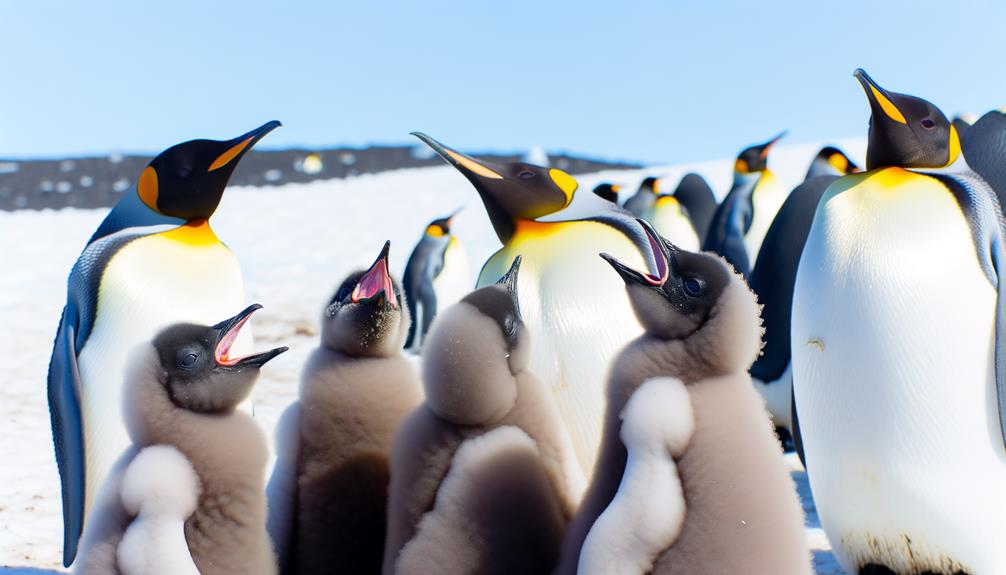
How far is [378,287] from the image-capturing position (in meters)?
2.56

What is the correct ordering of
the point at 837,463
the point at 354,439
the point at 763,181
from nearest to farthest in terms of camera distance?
the point at 354,439 → the point at 837,463 → the point at 763,181

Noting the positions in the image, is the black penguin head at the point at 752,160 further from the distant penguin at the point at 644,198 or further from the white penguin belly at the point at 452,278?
the white penguin belly at the point at 452,278

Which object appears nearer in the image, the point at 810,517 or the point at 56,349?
the point at 56,349

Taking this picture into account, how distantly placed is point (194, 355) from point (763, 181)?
27.5 ft

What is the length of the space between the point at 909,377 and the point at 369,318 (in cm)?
170

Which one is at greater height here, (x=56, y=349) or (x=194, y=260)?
(x=194, y=260)

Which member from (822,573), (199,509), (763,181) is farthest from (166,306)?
(763,181)

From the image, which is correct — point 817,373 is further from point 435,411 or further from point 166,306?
point 166,306

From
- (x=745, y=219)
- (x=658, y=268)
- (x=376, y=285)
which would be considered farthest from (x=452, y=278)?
(x=658, y=268)

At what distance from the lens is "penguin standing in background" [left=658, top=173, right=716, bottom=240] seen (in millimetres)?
11711

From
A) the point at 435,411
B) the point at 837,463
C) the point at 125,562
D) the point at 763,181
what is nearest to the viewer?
the point at 125,562

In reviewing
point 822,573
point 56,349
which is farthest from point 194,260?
point 822,573

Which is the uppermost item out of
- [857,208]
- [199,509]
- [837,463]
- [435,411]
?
[857,208]

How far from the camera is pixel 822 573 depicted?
364 cm
